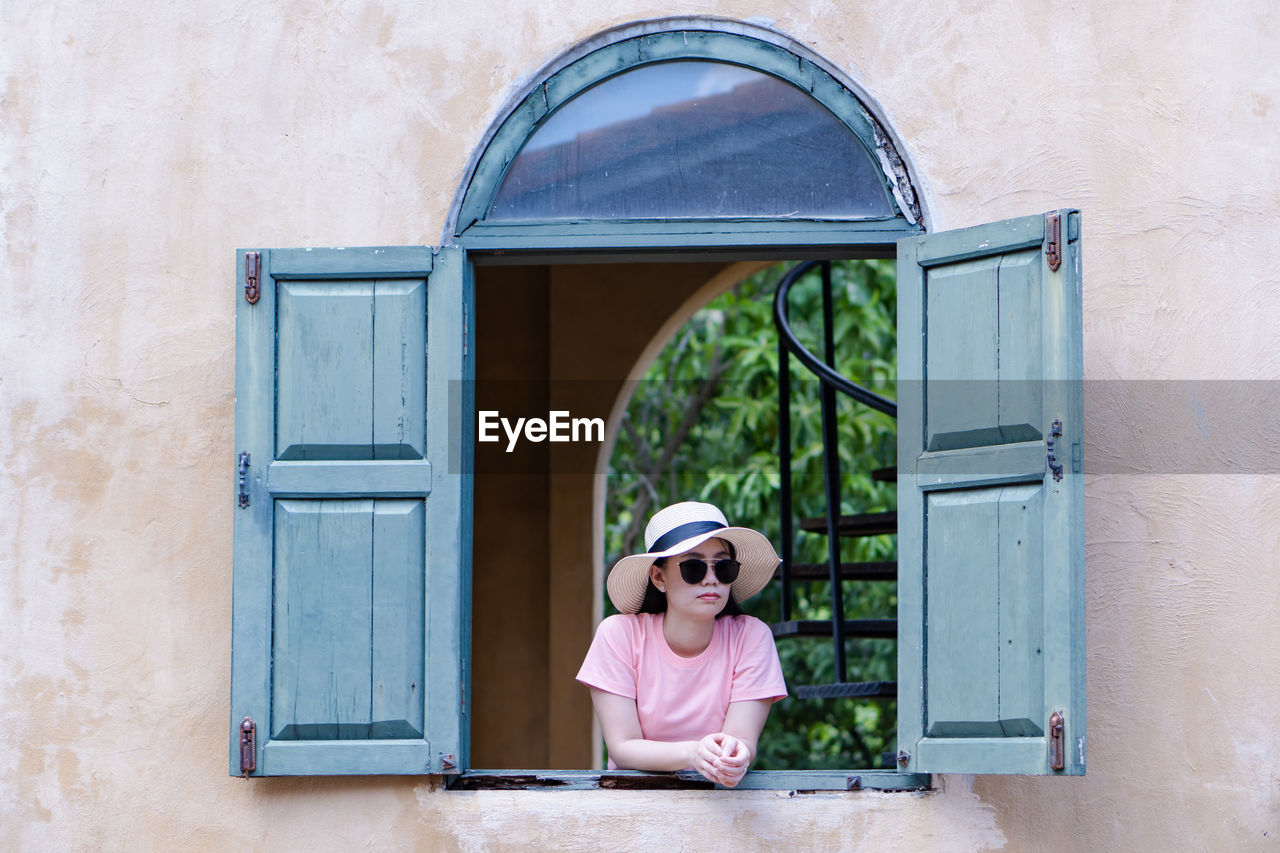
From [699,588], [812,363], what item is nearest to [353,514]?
[699,588]

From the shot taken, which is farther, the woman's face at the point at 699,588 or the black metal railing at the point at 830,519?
the black metal railing at the point at 830,519

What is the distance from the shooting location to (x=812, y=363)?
19.7 ft

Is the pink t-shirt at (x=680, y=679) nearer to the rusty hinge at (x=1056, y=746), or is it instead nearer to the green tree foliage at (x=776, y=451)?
the rusty hinge at (x=1056, y=746)

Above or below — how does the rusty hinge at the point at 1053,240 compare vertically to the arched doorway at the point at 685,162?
below

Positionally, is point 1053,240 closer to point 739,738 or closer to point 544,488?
point 739,738

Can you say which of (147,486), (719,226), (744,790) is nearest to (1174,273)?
(719,226)

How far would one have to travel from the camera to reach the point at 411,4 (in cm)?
453

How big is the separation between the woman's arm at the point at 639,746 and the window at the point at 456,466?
382mm

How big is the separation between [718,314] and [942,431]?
18.5ft

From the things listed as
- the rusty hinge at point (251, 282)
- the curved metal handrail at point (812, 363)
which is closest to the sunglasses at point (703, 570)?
the curved metal handrail at point (812, 363)

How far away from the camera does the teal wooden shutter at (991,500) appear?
384 centimetres

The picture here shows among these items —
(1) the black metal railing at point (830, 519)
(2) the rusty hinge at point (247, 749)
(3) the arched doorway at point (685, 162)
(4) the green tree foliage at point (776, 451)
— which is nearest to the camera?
(2) the rusty hinge at point (247, 749)
